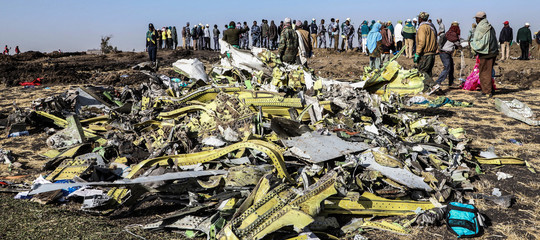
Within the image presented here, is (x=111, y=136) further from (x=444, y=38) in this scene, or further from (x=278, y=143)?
(x=444, y=38)

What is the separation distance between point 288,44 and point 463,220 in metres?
6.03

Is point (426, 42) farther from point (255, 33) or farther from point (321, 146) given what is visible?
point (255, 33)

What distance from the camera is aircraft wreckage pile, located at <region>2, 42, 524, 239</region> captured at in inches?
128

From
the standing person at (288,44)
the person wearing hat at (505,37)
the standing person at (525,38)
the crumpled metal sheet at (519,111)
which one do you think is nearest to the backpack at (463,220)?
the crumpled metal sheet at (519,111)

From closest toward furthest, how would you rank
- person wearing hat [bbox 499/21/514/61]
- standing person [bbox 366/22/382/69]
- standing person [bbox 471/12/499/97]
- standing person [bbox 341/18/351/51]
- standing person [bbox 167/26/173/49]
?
1. standing person [bbox 471/12/499/97]
2. standing person [bbox 366/22/382/69]
3. person wearing hat [bbox 499/21/514/61]
4. standing person [bbox 341/18/351/51]
5. standing person [bbox 167/26/173/49]

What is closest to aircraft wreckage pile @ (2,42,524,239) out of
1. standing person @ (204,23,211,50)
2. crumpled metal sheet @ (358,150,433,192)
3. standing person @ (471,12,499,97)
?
crumpled metal sheet @ (358,150,433,192)

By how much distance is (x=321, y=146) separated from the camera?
417 centimetres

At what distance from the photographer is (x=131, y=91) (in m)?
7.32

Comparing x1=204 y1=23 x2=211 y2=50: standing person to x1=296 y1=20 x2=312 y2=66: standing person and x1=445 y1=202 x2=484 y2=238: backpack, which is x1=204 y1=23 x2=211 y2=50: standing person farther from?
x1=445 y1=202 x2=484 y2=238: backpack

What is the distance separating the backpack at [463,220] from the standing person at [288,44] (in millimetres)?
5888

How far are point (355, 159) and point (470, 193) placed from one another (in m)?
1.24

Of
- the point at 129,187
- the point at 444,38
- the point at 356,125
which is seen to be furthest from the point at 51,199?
the point at 444,38

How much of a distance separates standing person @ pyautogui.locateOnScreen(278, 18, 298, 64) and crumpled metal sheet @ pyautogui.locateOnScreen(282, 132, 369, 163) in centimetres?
448

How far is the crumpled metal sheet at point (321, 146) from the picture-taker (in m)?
3.96
